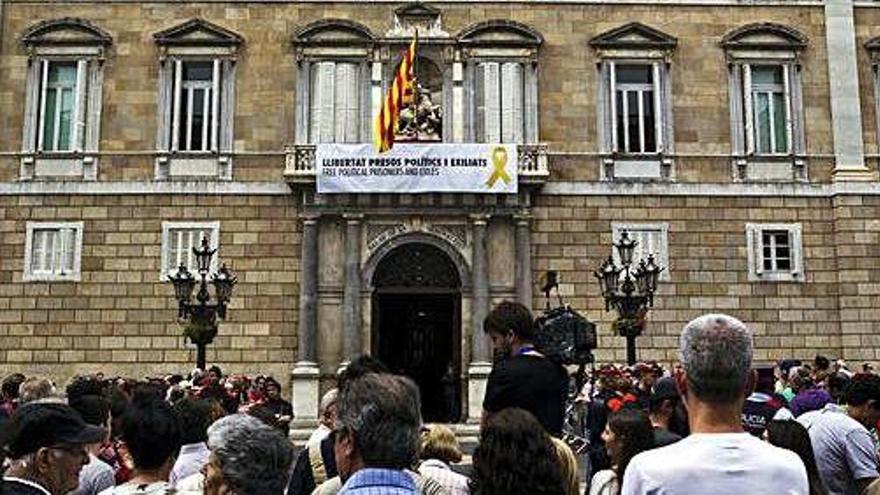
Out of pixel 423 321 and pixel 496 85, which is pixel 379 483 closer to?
pixel 423 321

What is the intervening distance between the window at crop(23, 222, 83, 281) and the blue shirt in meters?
20.8

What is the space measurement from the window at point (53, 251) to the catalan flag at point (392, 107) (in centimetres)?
770

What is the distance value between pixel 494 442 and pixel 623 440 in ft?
6.90

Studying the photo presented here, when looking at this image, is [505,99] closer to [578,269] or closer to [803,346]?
[578,269]

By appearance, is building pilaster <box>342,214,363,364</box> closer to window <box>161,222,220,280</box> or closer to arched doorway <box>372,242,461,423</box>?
arched doorway <box>372,242,461,423</box>

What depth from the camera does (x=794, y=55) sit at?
23797 millimetres

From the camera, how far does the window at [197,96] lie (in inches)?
907

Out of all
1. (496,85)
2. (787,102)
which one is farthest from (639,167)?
(787,102)

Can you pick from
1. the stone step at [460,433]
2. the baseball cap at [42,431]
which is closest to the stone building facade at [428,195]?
the stone step at [460,433]

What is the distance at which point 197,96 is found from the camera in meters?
23.5

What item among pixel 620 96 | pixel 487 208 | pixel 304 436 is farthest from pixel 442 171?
pixel 304 436

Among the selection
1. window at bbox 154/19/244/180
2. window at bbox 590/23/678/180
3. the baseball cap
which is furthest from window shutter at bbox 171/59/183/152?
the baseball cap

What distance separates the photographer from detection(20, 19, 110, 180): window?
899 inches

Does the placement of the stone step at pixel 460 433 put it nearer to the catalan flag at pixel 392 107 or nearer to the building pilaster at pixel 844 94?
the catalan flag at pixel 392 107
